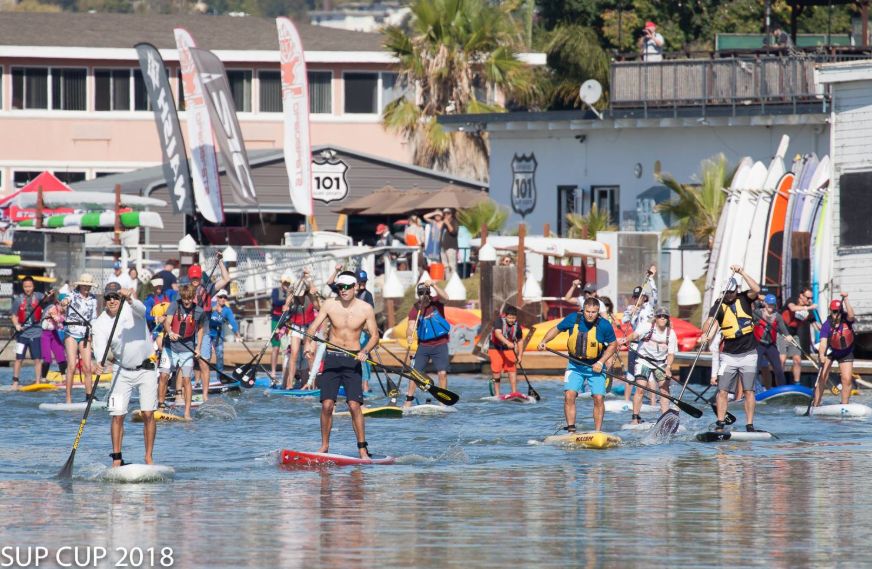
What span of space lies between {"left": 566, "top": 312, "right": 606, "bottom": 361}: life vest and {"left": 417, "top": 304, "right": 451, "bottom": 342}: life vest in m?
4.82

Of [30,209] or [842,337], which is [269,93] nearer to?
[30,209]

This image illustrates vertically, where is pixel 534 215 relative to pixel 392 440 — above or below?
above

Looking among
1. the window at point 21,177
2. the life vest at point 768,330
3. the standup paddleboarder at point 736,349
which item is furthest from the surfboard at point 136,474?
the window at point 21,177

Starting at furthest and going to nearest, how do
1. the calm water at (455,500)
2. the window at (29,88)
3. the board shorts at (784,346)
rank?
the window at (29,88) → the board shorts at (784,346) → the calm water at (455,500)

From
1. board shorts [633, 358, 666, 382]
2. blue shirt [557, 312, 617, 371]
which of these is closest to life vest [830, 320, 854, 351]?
board shorts [633, 358, 666, 382]

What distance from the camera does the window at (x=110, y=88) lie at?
175 feet

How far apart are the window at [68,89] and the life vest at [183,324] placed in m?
33.3

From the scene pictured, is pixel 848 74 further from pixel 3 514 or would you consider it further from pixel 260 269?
pixel 3 514

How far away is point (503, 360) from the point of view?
24.9 metres

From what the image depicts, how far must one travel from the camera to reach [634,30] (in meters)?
54.5

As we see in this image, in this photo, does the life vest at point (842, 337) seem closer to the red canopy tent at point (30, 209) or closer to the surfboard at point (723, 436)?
the surfboard at point (723, 436)

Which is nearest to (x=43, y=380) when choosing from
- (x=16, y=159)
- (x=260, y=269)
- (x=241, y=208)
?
(x=260, y=269)

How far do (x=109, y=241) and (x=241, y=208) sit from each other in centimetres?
686

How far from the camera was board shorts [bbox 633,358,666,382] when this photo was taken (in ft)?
69.2
